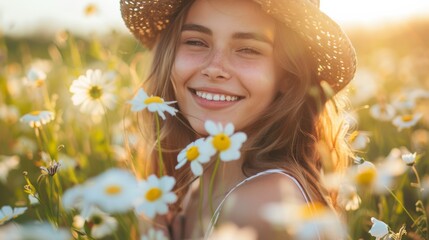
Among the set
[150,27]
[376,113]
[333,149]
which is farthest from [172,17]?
[376,113]

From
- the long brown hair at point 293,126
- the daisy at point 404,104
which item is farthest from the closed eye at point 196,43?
the daisy at point 404,104

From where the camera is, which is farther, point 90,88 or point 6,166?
point 6,166

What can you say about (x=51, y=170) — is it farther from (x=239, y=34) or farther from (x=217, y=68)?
(x=239, y=34)

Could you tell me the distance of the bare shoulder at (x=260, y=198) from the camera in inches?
66.4

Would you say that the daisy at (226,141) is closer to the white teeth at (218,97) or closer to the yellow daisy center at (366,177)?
the yellow daisy center at (366,177)

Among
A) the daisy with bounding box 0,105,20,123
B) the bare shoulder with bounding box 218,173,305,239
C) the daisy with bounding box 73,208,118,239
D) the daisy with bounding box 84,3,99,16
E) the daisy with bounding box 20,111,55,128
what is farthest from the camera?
the daisy with bounding box 84,3,99,16

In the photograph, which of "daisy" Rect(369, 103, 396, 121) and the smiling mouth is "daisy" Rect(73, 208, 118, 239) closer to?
the smiling mouth

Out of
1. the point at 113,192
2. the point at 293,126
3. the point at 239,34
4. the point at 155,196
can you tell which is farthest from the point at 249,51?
the point at 113,192

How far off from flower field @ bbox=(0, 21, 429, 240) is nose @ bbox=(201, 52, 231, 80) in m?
0.21

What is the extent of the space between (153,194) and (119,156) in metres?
1.58

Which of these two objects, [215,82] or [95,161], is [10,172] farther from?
[215,82]

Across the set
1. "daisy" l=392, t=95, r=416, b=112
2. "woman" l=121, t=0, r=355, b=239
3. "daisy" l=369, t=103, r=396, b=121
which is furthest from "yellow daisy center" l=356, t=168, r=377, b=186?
"daisy" l=392, t=95, r=416, b=112

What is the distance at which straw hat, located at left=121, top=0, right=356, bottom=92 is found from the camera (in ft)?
6.37

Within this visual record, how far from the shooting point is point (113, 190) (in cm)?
96
